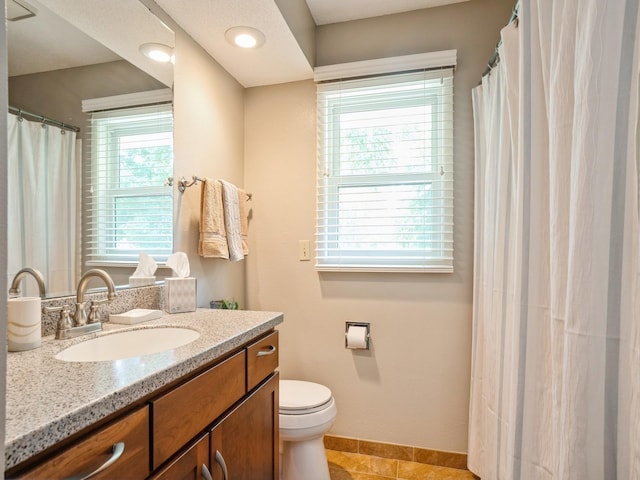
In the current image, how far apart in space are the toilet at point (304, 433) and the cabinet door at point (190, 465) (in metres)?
0.72

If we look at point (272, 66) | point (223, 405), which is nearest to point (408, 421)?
point (223, 405)

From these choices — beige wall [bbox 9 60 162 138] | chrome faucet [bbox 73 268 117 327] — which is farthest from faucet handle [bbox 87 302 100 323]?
beige wall [bbox 9 60 162 138]

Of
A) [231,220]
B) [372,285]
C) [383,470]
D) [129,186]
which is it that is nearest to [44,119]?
[129,186]

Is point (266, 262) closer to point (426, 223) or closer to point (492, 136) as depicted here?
point (426, 223)

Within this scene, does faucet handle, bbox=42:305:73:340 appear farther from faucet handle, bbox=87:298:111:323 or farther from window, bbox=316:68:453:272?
window, bbox=316:68:453:272

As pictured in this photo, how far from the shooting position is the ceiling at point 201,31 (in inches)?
41.8

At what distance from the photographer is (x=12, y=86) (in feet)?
3.20

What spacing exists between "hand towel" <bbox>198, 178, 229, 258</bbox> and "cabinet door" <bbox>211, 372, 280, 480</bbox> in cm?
68

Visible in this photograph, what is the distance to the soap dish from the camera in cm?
122

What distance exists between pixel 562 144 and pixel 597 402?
0.59 metres

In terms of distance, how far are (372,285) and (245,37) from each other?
4.76ft

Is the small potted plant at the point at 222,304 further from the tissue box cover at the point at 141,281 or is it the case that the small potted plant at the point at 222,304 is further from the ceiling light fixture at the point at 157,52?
the ceiling light fixture at the point at 157,52

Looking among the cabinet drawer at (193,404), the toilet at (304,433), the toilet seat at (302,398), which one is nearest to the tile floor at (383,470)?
the toilet at (304,433)

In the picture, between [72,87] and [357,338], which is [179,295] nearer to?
[72,87]
